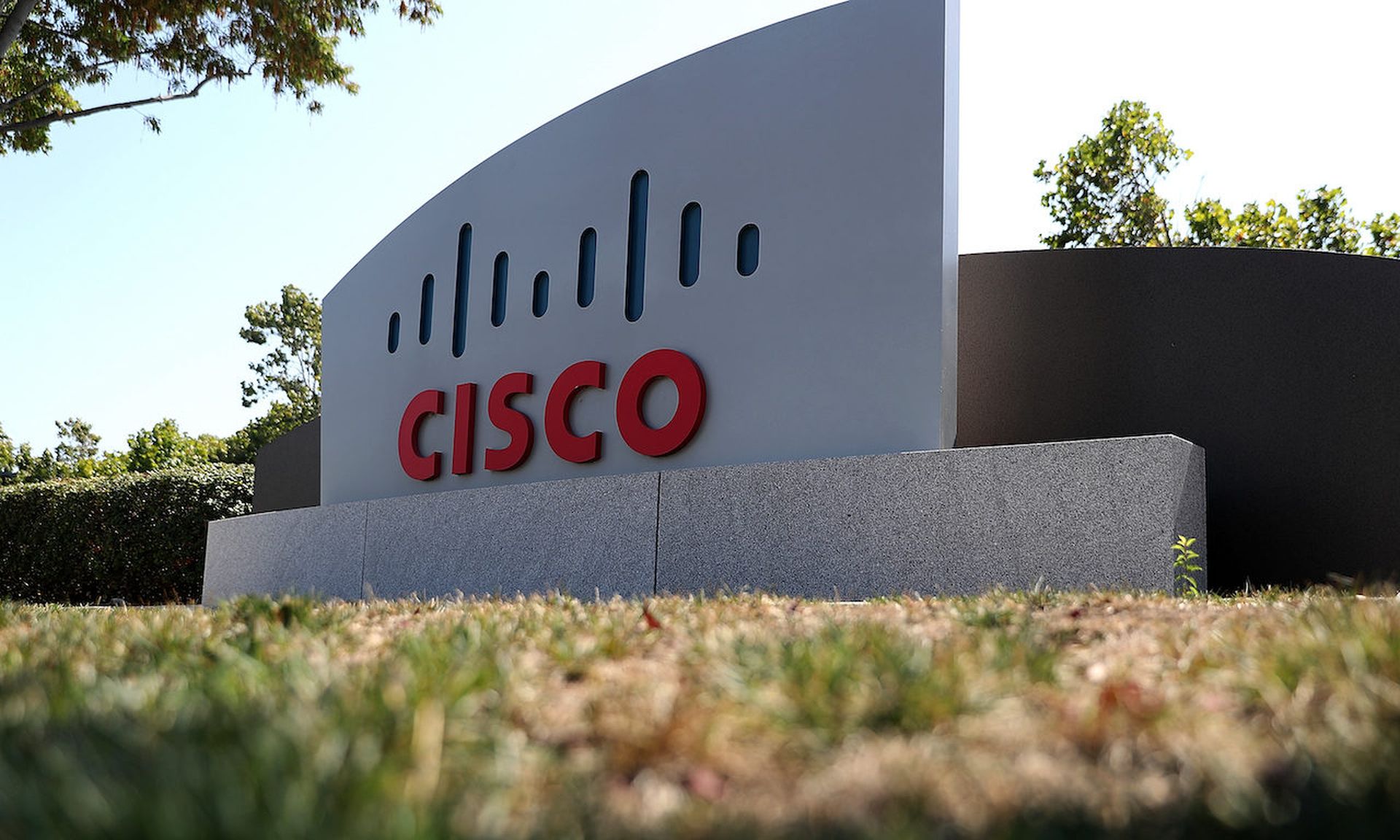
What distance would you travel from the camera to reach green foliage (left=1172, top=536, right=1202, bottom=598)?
718 cm

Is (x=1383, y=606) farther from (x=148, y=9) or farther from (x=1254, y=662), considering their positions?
(x=148, y=9)

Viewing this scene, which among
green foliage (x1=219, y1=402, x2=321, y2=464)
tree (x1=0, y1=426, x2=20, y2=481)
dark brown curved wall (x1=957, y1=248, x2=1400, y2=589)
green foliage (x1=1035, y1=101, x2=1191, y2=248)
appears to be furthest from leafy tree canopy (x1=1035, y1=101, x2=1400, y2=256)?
tree (x1=0, y1=426, x2=20, y2=481)

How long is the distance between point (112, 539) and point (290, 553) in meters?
8.41

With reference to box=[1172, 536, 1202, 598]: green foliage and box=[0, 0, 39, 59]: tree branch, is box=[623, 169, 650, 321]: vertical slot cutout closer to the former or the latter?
box=[1172, 536, 1202, 598]: green foliage

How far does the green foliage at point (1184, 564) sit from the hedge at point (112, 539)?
1815 centimetres

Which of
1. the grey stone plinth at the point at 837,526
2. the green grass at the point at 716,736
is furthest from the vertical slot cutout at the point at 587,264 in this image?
the green grass at the point at 716,736

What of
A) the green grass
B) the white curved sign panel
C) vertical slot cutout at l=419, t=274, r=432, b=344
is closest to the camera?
the green grass

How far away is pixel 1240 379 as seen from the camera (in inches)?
377

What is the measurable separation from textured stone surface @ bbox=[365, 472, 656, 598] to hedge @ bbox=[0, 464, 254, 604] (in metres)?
9.69

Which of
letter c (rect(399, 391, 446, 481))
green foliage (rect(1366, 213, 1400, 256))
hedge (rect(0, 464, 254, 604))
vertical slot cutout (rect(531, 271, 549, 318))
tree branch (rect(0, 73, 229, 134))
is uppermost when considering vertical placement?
green foliage (rect(1366, 213, 1400, 256))

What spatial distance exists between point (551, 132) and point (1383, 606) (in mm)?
10433

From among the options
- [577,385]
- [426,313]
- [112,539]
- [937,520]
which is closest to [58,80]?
[426,313]

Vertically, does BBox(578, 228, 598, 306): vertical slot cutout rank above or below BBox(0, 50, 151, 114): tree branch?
below

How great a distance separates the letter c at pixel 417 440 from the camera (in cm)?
1327
